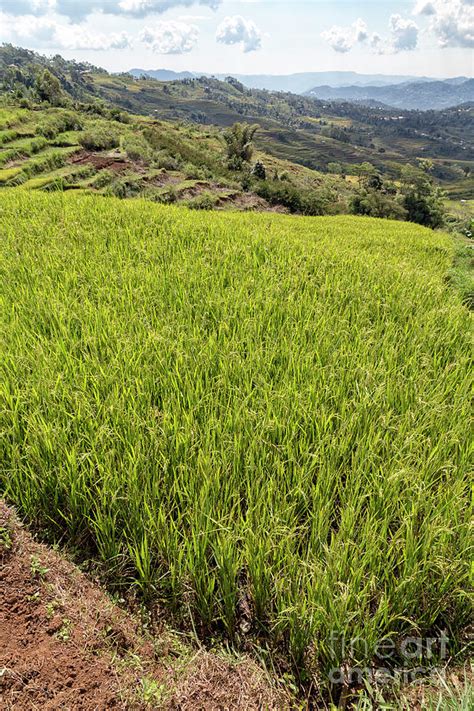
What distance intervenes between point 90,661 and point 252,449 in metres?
1.35

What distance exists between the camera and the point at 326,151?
169 metres

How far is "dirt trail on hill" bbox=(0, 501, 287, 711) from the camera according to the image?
4.98 ft

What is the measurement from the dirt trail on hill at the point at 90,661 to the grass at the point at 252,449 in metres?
0.18

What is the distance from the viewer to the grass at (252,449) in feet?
6.14

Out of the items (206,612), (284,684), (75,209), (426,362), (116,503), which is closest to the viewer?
(284,684)

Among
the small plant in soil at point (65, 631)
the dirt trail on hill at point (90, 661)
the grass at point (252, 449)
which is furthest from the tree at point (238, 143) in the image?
the small plant in soil at point (65, 631)

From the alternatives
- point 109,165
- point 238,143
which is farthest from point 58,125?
point 238,143

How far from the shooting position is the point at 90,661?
5.35 ft

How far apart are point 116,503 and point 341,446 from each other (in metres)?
1.50

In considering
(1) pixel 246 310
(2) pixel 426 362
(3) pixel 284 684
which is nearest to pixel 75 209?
(1) pixel 246 310

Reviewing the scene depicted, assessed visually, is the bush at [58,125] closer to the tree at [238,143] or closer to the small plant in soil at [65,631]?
the tree at [238,143]

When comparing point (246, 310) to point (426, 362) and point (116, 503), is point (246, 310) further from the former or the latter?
point (116, 503)

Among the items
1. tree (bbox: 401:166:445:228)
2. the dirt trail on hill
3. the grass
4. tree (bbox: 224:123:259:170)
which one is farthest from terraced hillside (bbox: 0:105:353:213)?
the dirt trail on hill

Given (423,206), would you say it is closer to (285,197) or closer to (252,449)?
(285,197)
